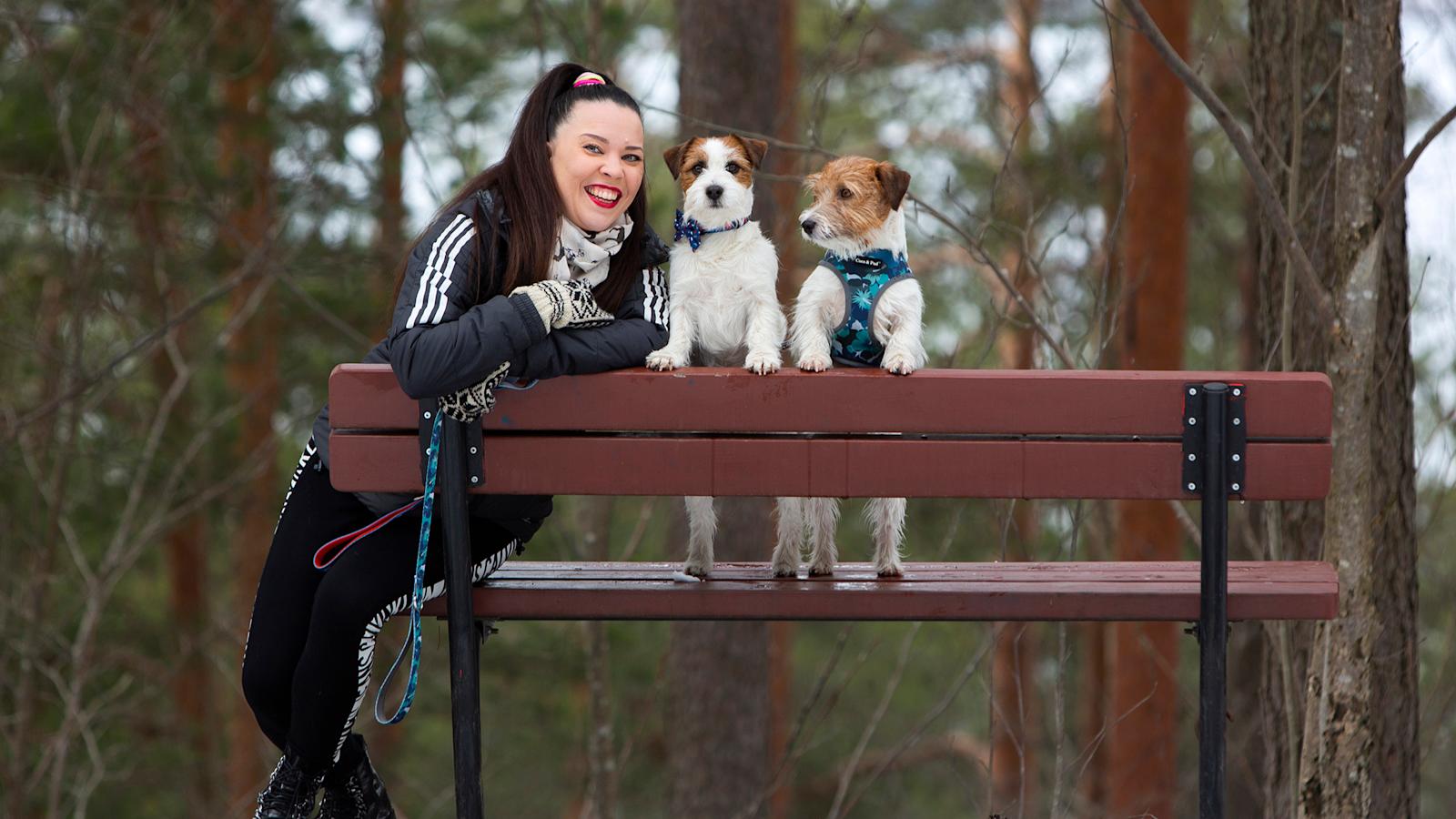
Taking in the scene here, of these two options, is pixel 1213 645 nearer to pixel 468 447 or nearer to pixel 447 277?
pixel 468 447

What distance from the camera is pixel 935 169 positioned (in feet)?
50.9

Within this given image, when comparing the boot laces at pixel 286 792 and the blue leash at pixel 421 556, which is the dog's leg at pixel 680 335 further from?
the boot laces at pixel 286 792

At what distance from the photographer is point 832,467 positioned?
9.73 ft

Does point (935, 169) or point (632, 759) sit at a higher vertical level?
point (935, 169)

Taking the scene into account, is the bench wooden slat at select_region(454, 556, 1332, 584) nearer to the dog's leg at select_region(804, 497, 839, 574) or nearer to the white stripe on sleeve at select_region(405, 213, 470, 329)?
the dog's leg at select_region(804, 497, 839, 574)

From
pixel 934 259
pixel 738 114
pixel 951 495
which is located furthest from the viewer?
pixel 934 259

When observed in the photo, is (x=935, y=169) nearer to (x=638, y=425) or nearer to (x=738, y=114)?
(x=738, y=114)

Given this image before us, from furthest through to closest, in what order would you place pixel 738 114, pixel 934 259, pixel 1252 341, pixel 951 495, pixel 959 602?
pixel 934 259, pixel 1252 341, pixel 738 114, pixel 959 602, pixel 951 495

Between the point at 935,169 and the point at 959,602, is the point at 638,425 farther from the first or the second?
the point at 935,169

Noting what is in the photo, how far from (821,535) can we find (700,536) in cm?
31

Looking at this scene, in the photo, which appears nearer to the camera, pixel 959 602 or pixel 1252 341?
pixel 959 602

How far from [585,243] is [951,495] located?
1.06 m

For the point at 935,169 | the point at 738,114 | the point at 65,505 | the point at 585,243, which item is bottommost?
the point at 65,505

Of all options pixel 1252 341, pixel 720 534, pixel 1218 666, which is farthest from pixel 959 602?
pixel 1252 341
